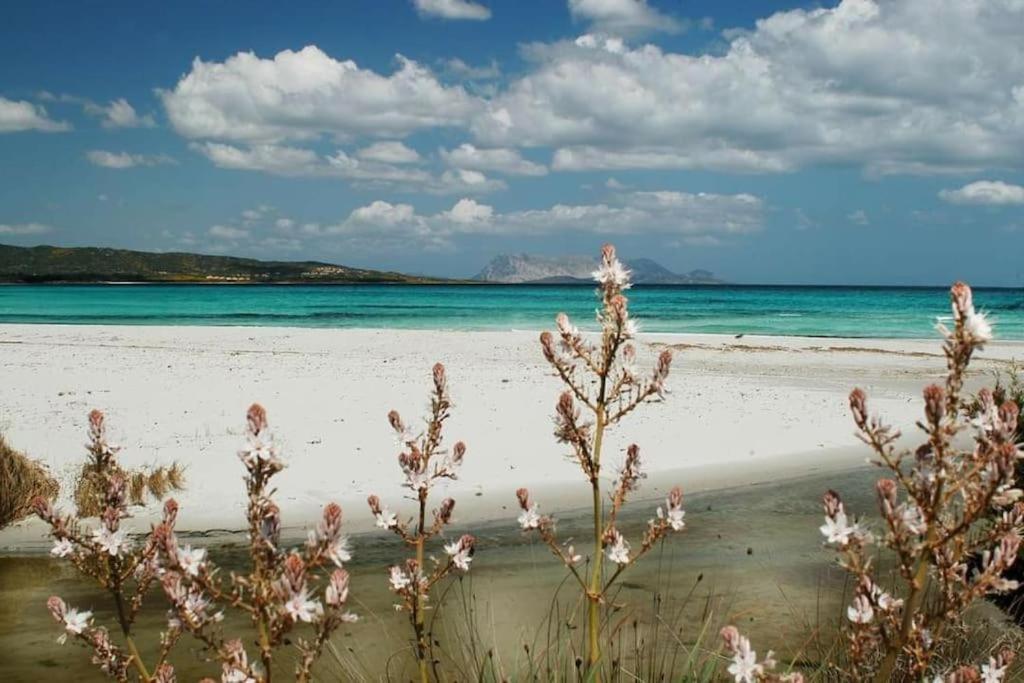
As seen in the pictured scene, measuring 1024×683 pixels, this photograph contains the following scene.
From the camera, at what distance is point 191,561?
1878 mm

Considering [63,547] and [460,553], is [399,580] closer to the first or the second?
[460,553]

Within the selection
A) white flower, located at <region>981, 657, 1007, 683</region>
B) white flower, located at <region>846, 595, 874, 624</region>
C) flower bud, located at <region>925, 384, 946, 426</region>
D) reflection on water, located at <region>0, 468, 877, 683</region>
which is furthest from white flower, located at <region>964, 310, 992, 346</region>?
reflection on water, located at <region>0, 468, 877, 683</region>

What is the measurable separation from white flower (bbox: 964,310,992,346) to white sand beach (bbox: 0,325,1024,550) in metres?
3.65

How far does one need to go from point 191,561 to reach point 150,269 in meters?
168

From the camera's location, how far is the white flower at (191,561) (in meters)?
1.85

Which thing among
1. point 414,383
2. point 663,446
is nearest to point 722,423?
point 663,446

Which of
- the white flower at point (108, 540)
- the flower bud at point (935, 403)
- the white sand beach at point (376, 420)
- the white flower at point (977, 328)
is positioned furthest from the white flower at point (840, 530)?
the white sand beach at point (376, 420)

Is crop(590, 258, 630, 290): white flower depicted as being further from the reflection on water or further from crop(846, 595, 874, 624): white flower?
the reflection on water

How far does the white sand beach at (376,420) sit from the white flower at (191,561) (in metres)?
3.58

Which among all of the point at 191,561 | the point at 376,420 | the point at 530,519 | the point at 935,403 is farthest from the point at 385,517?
the point at 376,420

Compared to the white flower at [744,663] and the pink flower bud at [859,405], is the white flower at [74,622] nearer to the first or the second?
the white flower at [744,663]

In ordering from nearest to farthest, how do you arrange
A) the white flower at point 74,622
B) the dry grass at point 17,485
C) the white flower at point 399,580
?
the white flower at point 74,622 < the white flower at point 399,580 < the dry grass at point 17,485

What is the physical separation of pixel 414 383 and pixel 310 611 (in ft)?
51.6

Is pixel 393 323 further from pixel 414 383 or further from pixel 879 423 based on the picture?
pixel 879 423
